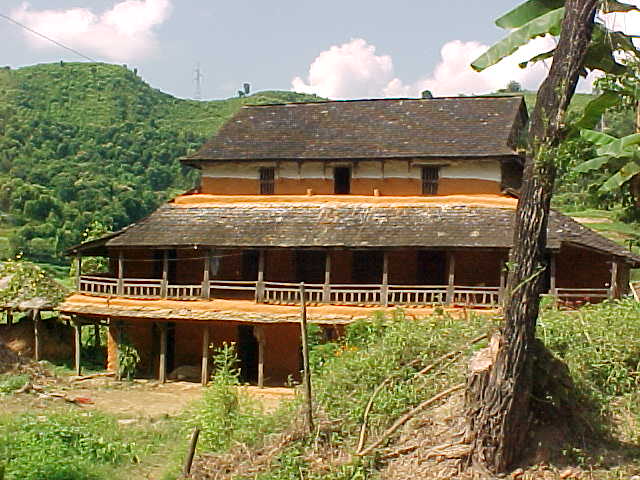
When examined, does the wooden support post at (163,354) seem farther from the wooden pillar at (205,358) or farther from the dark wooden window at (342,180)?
the dark wooden window at (342,180)

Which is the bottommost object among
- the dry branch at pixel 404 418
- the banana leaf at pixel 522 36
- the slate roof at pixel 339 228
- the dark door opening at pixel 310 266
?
the dry branch at pixel 404 418

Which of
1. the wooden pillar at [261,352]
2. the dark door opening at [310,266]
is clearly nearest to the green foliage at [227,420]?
the wooden pillar at [261,352]

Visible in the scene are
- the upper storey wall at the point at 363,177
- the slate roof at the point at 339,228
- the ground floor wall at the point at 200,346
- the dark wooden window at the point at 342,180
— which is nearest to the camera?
the slate roof at the point at 339,228

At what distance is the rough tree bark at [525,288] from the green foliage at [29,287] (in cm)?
1842

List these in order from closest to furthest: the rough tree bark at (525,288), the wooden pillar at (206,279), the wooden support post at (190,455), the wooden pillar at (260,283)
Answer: the rough tree bark at (525,288)
the wooden support post at (190,455)
the wooden pillar at (260,283)
the wooden pillar at (206,279)

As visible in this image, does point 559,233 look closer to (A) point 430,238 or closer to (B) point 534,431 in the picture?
(A) point 430,238

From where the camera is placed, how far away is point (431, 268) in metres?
21.6

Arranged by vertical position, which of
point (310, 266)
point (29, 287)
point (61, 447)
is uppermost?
point (310, 266)

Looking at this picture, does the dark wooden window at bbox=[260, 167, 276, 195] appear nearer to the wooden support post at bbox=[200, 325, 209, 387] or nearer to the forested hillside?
the wooden support post at bbox=[200, 325, 209, 387]

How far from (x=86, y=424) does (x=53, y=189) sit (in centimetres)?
5367

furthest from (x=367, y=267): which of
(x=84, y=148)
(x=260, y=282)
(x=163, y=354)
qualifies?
(x=84, y=148)

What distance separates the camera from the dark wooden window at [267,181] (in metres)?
23.3

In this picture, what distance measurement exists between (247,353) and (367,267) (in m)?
4.71

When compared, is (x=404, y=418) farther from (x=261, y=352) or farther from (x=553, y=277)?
(x=261, y=352)
